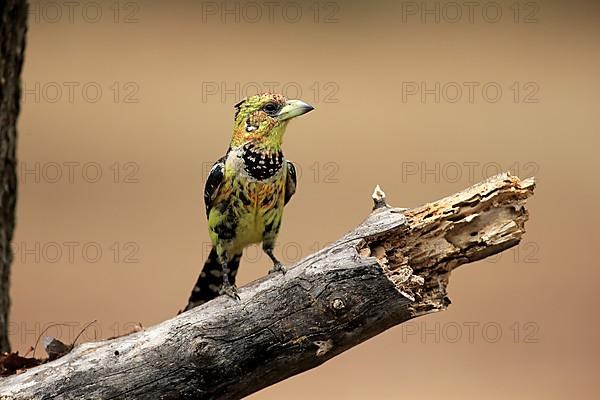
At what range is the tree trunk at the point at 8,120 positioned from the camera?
2955mm

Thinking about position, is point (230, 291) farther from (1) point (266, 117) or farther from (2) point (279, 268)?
(1) point (266, 117)

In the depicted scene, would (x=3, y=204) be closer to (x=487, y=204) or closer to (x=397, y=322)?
(x=397, y=322)

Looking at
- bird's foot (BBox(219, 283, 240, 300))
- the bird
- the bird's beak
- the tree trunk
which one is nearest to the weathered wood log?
bird's foot (BBox(219, 283, 240, 300))

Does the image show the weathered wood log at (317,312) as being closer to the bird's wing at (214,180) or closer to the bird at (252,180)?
the bird at (252,180)

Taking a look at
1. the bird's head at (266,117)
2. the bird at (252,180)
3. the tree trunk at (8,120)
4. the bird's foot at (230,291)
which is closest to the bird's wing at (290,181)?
the bird at (252,180)

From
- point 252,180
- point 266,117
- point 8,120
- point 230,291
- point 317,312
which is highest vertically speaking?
point 8,120

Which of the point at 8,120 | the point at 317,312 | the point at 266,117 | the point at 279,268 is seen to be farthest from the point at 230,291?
the point at 8,120

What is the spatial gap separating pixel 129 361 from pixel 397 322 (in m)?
0.78

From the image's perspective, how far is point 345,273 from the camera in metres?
2.07

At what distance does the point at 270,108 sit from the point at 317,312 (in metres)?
0.72

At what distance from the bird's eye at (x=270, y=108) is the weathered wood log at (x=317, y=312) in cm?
51

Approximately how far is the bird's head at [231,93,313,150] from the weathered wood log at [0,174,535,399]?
47cm

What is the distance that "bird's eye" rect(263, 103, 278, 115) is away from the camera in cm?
245

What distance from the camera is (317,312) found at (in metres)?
2.11
